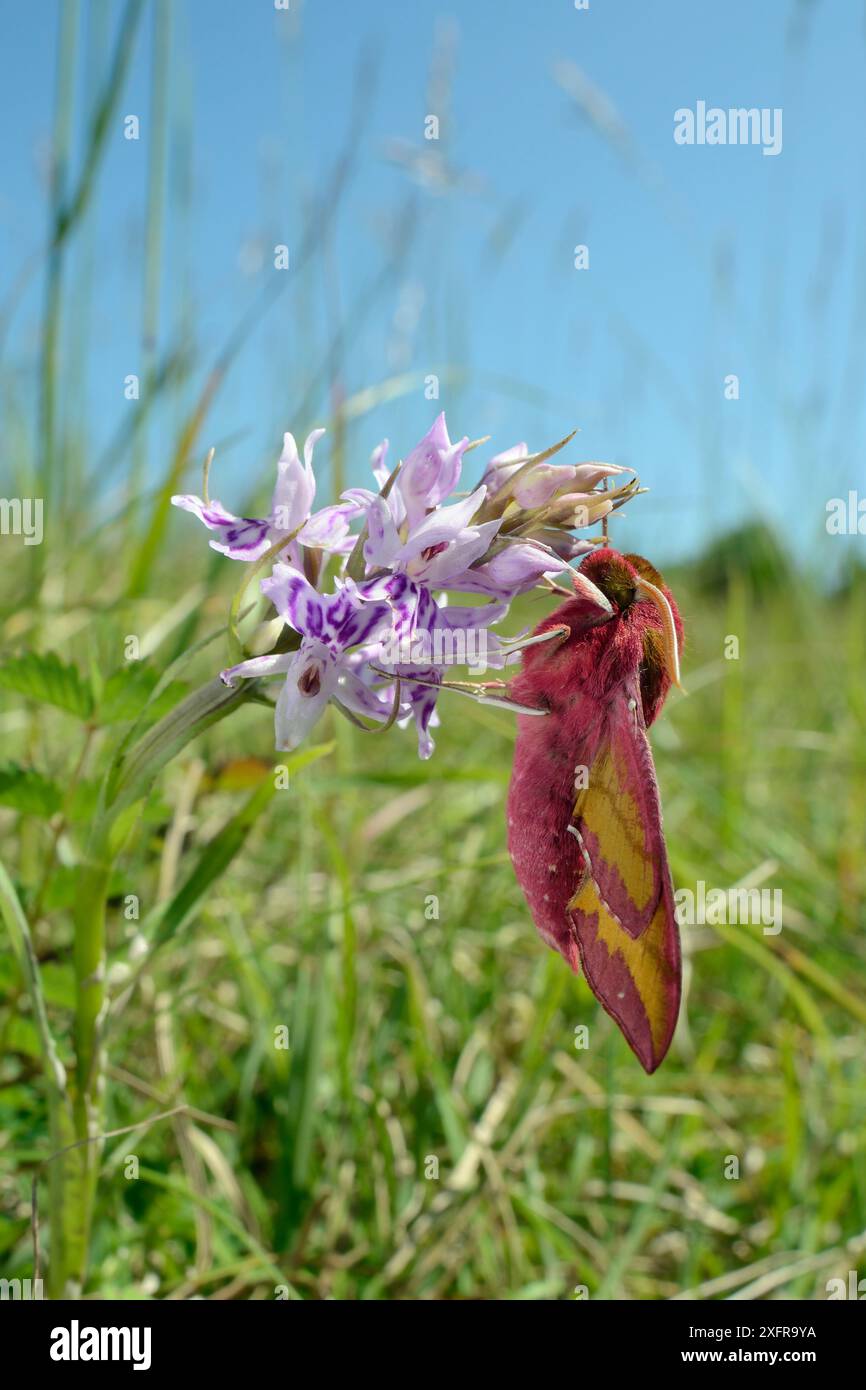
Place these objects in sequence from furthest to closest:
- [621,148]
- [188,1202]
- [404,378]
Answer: [621,148] → [404,378] → [188,1202]

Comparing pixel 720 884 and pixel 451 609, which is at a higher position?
pixel 451 609

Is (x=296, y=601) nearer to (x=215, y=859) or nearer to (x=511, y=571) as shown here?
(x=511, y=571)

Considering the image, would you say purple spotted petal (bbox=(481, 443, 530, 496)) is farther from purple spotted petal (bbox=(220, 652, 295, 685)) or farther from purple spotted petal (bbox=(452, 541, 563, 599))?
purple spotted petal (bbox=(220, 652, 295, 685))

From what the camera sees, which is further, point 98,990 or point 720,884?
point 720,884

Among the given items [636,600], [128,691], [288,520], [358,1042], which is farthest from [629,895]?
[358,1042]

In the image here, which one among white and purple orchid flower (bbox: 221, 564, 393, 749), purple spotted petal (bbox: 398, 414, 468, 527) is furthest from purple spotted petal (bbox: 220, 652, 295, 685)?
purple spotted petal (bbox: 398, 414, 468, 527)
